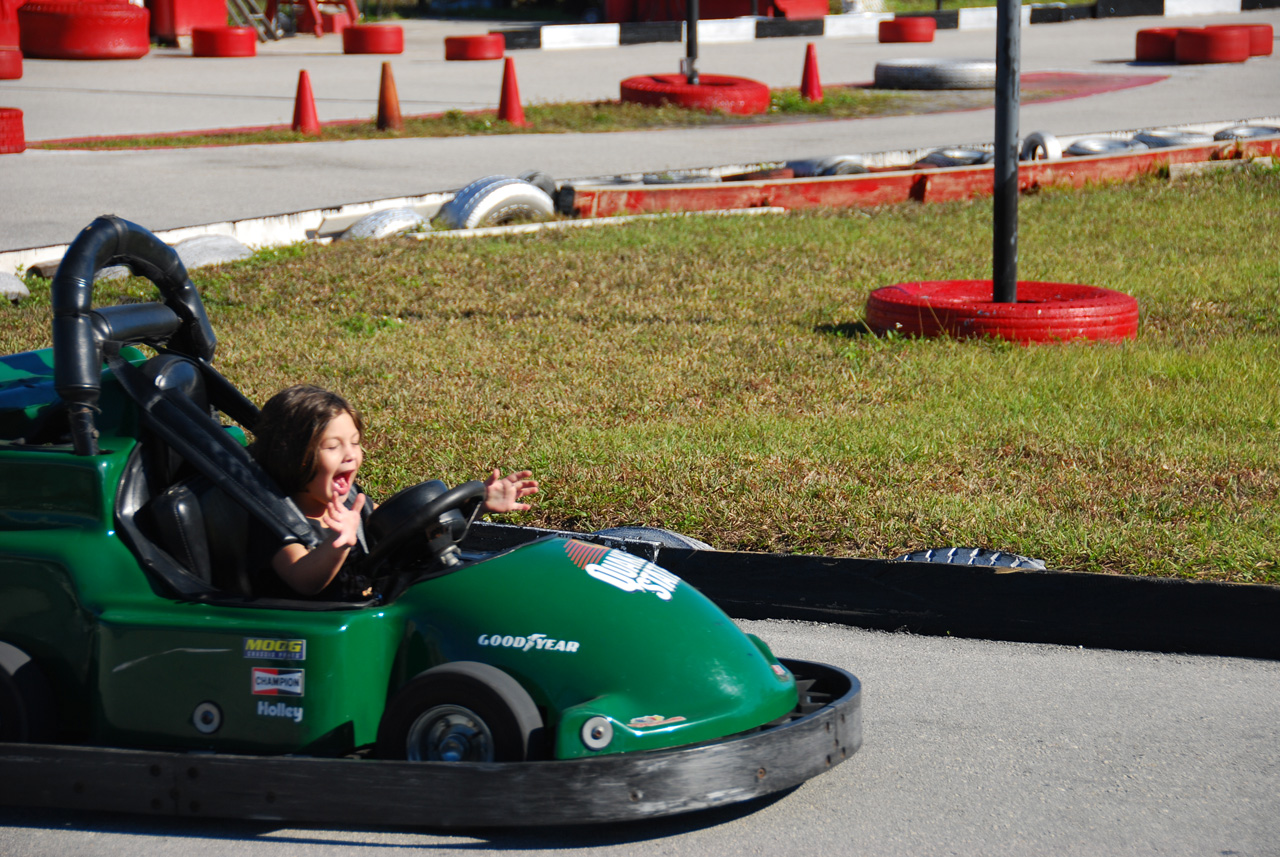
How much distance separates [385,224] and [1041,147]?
570 cm

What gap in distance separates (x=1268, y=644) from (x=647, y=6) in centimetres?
2880

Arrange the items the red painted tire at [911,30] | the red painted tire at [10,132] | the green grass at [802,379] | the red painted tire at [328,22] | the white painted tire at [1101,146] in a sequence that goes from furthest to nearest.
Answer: the red painted tire at [328,22], the red painted tire at [911,30], the red painted tire at [10,132], the white painted tire at [1101,146], the green grass at [802,379]

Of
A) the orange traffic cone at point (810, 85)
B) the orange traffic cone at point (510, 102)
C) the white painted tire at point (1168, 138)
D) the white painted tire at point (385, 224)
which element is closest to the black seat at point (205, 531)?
the white painted tire at point (385, 224)

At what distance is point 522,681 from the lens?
2.71 metres

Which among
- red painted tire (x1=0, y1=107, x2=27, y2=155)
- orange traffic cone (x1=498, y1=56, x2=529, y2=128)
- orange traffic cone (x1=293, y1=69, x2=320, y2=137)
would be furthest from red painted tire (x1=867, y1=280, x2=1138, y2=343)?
orange traffic cone (x1=498, y1=56, x2=529, y2=128)

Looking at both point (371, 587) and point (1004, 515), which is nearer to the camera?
point (371, 587)

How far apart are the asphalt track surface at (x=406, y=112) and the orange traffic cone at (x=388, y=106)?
2.95 ft

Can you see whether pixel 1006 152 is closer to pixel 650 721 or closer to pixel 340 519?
pixel 340 519

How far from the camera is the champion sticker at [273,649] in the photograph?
275 cm

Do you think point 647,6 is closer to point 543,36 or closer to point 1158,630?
point 543,36

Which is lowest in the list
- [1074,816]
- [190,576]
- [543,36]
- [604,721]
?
[1074,816]

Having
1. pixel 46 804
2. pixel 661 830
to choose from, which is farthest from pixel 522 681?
pixel 46 804

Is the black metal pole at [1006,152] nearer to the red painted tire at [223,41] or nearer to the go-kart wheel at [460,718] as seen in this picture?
the go-kart wheel at [460,718]

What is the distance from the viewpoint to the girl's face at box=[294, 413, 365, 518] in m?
2.90
